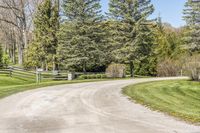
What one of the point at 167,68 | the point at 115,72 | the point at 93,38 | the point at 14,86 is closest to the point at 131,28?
the point at 93,38

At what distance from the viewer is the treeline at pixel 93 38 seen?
137 ft

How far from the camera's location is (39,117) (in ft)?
36.0

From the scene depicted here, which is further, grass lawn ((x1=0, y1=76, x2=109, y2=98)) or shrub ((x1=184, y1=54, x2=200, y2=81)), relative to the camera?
shrub ((x1=184, y1=54, x2=200, y2=81))

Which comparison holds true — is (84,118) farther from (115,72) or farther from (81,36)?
(81,36)

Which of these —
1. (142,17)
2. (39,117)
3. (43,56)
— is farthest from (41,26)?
(39,117)

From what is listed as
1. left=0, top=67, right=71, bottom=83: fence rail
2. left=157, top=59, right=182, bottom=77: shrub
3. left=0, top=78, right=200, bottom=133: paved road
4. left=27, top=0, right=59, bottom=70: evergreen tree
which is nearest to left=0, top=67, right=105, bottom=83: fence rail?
left=0, top=67, right=71, bottom=83: fence rail

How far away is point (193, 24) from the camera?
56062mm

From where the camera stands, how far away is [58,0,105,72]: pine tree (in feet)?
137

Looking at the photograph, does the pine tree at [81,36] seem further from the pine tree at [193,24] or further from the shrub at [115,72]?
the pine tree at [193,24]

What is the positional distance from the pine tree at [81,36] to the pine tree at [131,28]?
4451mm

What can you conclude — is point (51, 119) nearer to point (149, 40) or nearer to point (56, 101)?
point (56, 101)

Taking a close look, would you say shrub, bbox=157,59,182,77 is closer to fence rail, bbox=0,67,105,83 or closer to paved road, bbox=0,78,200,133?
fence rail, bbox=0,67,105,83

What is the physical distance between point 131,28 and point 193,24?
1400cm

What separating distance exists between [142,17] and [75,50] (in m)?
11.7
